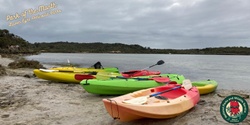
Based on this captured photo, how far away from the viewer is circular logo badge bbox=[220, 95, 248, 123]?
3.40 metres

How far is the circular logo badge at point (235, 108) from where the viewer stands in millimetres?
3400

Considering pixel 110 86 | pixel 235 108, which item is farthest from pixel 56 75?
pixel 235 108

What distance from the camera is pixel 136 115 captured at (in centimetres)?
501

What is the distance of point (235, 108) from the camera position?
346cm

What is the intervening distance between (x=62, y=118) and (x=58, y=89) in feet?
13.6

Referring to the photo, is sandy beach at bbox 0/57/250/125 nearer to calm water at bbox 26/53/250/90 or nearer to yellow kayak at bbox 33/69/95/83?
yellow kayak at bbox 33/69/95/83

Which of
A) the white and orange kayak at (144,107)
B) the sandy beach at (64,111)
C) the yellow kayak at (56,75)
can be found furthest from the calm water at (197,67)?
the white and orange kayak at (144,107)

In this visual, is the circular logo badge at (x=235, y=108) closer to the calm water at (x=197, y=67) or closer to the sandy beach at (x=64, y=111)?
the sandy beach at (x=64, y=111)

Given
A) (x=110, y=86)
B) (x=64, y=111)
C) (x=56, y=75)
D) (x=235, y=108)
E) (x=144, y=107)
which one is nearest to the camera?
(x=235, y=108)

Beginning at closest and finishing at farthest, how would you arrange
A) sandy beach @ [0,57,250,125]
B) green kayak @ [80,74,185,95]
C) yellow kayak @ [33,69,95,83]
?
sandy beach @ [0,57,250,125] < green kayak @ [80,74,185,95] < yellow kayak @ [33,69,95,83]

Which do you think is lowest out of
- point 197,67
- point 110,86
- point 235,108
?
point 197,67

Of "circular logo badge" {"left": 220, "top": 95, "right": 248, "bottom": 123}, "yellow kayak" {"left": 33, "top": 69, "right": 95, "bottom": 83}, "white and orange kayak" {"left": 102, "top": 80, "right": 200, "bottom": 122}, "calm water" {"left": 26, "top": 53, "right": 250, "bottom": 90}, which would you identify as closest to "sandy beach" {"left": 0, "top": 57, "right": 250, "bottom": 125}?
"white and orange kayak" {"left": 102, "top": 80, "right": 200, "bottom": 122}

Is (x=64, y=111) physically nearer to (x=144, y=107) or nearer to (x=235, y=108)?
(x=144, y=107)

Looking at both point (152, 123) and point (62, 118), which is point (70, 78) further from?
point (152, 123)
